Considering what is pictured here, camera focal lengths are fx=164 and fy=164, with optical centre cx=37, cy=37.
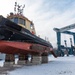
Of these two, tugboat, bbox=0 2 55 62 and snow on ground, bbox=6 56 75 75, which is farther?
tugboat, bbox=0 2 55 62

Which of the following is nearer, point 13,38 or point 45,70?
point 45,70

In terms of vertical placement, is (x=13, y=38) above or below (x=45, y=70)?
above

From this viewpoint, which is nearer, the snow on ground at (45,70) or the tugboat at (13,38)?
the snow on ground at (45,70)

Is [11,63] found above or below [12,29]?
below

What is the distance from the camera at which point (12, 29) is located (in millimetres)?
7777

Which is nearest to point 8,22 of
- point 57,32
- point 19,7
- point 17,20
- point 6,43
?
point 6,43

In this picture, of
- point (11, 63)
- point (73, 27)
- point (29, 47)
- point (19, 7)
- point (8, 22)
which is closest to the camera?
point (8, 22)

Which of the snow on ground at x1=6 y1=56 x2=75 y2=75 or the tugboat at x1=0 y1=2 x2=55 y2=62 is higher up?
the tugboat at x1=0 y1=2 x2=55 y2=62

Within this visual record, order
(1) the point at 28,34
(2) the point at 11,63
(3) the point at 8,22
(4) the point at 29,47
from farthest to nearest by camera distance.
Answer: (2) the point at 11,63 < (1) the point at 28,34 < (4) the point at 29,47 < (3) the point at 8,22

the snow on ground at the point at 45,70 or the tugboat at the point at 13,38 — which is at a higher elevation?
the tugboat at the point at 13,38

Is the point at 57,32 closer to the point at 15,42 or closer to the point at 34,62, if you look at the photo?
the point at 34,62

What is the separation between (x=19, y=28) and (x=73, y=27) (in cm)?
2612

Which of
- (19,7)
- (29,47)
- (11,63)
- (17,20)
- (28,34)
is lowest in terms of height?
(11,63)

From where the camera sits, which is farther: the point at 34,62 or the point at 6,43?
the point at 34,62
